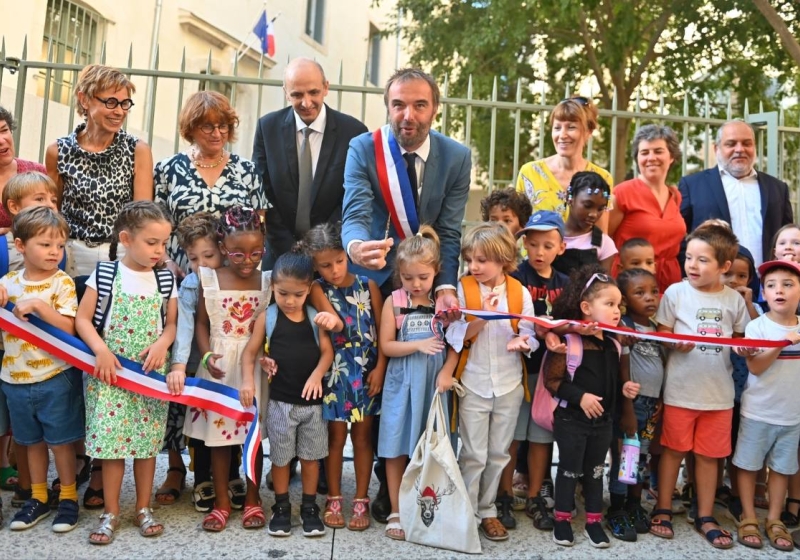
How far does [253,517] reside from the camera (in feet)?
11.8

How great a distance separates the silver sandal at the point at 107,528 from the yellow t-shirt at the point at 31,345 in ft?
2.37

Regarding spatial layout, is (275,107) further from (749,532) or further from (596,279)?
(749,532)

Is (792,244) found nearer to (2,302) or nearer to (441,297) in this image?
(441,297)

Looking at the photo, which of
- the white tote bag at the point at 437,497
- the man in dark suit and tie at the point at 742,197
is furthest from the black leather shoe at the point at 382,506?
the man in dark suit and tie at the point at 742,197

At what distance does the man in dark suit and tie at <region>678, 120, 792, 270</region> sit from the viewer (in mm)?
4801

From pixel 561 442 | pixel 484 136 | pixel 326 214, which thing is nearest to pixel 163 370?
pixel 326 214

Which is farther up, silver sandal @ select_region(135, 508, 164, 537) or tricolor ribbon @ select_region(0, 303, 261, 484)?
tricolor ribbon @ select_region(0, 303, 261, 484)

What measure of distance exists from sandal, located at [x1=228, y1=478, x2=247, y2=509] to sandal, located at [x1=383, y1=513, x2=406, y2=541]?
0.81m

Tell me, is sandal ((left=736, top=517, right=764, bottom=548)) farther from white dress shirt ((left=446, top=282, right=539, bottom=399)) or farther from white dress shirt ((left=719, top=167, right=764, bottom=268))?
white dress shirt ((left=719, top=167, right=764, bottom=268))

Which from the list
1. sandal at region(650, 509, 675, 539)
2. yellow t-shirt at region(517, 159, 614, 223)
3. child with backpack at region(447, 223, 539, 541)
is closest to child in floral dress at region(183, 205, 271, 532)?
child with backpack at region(447, 223, 539, 541)

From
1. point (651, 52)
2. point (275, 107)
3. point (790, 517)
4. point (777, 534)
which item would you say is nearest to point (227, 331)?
point (777, 534)

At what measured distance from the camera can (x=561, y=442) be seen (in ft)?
11.9

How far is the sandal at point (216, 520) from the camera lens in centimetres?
354

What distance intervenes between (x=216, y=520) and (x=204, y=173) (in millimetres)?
1844
